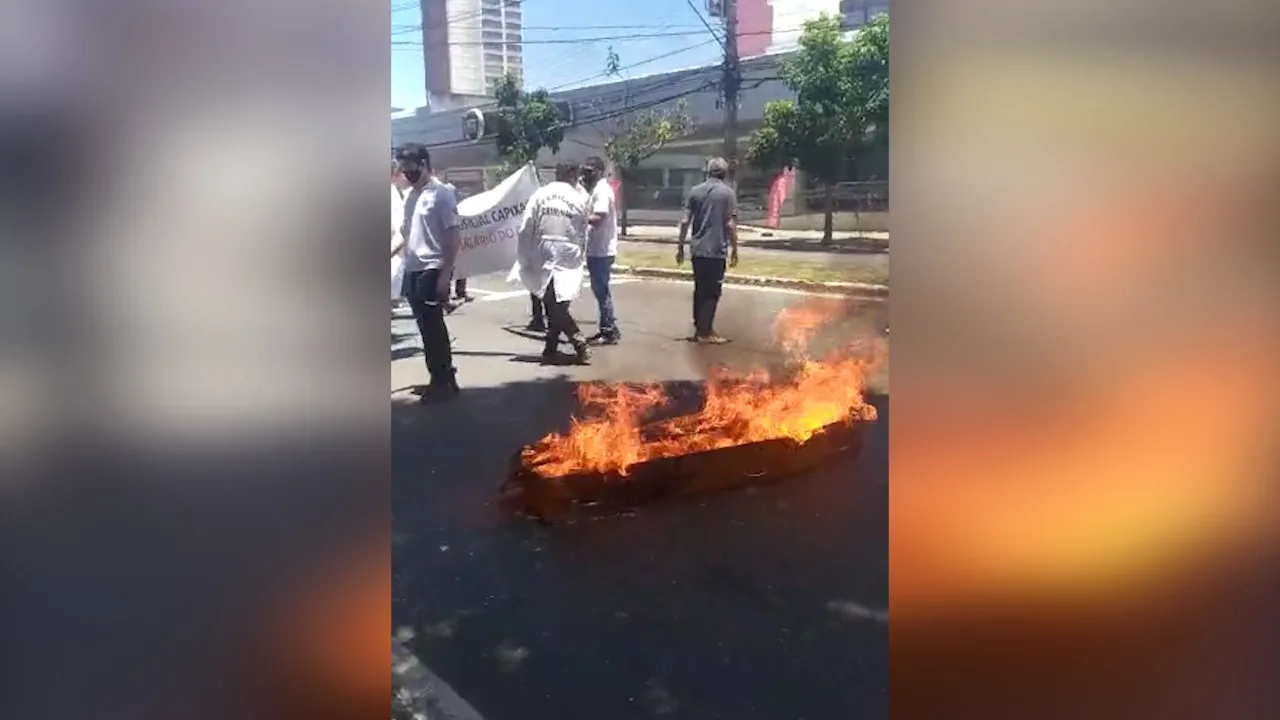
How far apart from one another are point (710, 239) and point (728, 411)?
41cm

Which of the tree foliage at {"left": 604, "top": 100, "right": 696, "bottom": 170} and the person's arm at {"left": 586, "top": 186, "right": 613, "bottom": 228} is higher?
the tree foliage at {"left": 604, "top": 100, "right": 696, "bottom": 170}

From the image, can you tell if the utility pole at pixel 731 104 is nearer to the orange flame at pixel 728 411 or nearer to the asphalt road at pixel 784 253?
the asphalt road at pixel 784 253

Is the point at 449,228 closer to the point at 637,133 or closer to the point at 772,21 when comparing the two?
the point at 637,133

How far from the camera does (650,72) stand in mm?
2182

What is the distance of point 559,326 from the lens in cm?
223

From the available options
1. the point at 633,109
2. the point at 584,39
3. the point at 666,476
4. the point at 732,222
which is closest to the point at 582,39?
the point at 584,39

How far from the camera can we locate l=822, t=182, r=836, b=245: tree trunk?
218cm

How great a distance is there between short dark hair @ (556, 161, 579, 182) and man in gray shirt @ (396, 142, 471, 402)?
0.26 meters

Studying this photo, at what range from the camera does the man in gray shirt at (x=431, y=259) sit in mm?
2123

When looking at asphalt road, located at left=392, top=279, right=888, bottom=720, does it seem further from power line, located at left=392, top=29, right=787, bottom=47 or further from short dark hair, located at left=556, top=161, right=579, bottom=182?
power line, located at left=392, top=29, right=787, bottom=47
